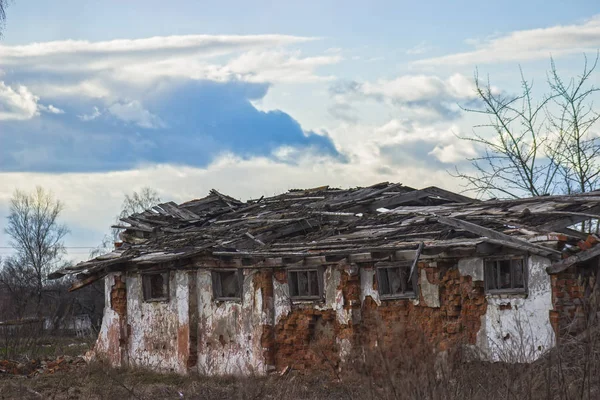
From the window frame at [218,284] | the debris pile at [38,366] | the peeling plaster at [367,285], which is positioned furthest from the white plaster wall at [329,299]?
the debris pile at [38,366]

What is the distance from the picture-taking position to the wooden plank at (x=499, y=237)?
43.9ft

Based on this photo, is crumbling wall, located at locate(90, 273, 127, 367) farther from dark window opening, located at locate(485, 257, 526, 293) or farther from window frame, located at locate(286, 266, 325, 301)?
dark window opening, located at locate(485, 257, 526, 293)

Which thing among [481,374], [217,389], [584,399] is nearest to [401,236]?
[217,389]

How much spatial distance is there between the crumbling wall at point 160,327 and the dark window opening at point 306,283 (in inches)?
121

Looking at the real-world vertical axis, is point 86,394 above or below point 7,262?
below

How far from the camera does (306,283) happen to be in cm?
1730

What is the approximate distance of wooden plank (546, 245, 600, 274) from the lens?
13.1 meters

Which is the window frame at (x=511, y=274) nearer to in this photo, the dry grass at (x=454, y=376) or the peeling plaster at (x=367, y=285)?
the peeling plaster at (x=367, y=285)

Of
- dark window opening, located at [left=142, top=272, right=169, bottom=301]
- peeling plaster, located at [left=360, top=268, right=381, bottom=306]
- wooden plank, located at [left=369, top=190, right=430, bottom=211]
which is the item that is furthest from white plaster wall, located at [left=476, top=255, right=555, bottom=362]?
dark window opening, located at [left=142, top=272, right=169, bottom=301]

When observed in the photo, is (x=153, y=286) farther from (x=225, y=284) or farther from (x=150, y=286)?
(x=225, y=284)

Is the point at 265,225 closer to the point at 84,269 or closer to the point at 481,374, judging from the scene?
the point at 84,269

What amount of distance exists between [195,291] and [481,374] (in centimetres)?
1161

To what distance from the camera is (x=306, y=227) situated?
19.8m

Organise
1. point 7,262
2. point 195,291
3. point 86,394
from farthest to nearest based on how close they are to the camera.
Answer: point 7,262
point 195,291
point 86,394
